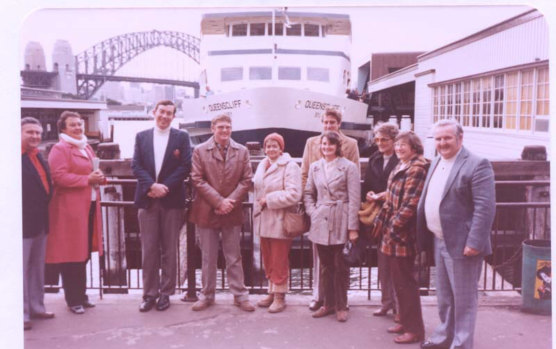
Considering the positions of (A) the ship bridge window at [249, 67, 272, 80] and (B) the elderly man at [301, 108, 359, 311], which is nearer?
(B) the elderly man at [301, 108, 359, 311]

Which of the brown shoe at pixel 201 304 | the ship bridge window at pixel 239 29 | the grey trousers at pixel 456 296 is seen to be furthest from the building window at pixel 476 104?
the brown shoe at pixel 201 304

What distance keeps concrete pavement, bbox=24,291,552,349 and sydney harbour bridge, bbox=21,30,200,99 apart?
5.45 feet

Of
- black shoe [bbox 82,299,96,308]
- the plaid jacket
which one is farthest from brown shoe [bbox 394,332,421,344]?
black shoe [bbox 82,299,96,308]

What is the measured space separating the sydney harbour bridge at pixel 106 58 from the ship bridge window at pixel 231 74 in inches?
37.5

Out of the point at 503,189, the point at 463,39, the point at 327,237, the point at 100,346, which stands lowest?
the point at 100,346

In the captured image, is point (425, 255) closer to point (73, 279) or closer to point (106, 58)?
point (73, 279)

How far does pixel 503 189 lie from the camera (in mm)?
4289

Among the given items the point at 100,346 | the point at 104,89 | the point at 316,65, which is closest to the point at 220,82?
the point at 316,65

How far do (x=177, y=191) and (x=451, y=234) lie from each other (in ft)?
6.41

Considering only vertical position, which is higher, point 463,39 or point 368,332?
point 463,39

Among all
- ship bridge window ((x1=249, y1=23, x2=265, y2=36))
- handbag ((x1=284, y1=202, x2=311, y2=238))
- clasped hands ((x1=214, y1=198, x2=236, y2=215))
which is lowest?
handbag ((x1=284, y1=202, x2=311, y2=238))

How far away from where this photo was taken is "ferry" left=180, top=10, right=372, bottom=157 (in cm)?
371

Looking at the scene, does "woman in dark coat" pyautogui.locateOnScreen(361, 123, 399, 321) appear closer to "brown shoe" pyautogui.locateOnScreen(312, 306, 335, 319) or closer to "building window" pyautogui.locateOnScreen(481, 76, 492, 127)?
"brown shoe" pyautogui.locateOnScreen(312, 306, 335, 319)

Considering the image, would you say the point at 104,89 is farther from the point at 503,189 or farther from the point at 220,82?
the point at 503,189
